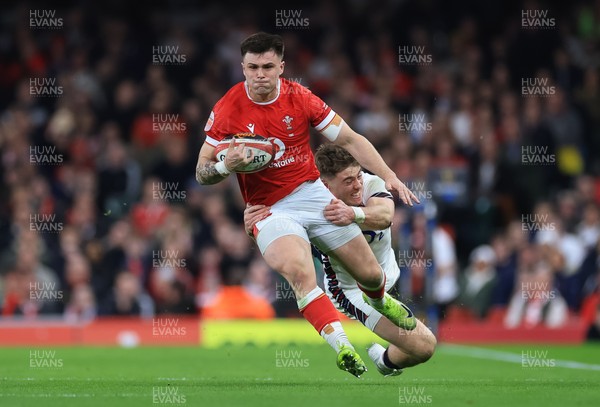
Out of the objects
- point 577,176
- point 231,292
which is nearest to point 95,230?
point 231,292

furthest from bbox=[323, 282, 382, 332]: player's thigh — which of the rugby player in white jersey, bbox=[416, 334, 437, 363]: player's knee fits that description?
bbox=[416, 334, 437, 363]: player's knee

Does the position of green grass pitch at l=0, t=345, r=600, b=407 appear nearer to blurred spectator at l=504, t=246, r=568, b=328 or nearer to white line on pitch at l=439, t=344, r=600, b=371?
white line on pitch at l=439, t=344, r=600, b=371

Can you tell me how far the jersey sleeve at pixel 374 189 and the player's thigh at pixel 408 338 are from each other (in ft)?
3.53

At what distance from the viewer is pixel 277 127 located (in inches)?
391

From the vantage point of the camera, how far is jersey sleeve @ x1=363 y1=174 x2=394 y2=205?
34.5ft

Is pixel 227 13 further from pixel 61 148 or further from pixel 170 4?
pixel 61 148

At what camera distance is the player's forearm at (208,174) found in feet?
31.4

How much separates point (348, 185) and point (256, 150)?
129 cm

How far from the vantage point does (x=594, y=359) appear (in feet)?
47.6

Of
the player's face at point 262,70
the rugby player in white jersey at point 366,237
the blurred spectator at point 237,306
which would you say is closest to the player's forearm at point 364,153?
the rugby player in white jersey at point 366,237

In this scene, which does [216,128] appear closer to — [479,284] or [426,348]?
[426,348]

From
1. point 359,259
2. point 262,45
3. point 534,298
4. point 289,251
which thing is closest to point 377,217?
point 359,259

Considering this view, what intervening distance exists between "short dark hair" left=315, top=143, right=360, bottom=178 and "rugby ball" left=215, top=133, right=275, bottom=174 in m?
1.00

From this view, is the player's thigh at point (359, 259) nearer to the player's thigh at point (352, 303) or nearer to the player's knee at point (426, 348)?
the player's thigh at point (352, 303)
